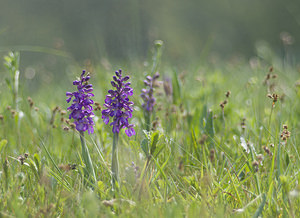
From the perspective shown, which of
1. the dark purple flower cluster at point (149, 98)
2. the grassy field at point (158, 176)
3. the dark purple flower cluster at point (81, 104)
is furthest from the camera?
the dark purple flower cluster at point (149, 98)

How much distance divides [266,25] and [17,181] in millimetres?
12487

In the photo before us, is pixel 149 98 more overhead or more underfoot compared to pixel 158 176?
more overhead

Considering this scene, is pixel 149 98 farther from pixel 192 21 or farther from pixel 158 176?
pixel 192 21

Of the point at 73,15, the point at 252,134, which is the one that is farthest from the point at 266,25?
the point at 252,134

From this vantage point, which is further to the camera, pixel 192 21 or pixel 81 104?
pixel 192 21

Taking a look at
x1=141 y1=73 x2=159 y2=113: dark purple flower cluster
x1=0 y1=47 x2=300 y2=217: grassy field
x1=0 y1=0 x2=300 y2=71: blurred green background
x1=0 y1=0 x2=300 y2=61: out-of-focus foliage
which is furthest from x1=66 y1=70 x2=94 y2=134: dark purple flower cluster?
x1=0 y1=0 x2=300 y2=61: out-of-focus foliage

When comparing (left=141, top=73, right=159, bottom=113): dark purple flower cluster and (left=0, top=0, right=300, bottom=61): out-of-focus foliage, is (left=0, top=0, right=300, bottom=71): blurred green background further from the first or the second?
(left=141, top=73, right=159, bottom=113): dark purple flower cluster

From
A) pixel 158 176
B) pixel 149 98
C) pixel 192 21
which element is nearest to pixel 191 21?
pixel 192 21

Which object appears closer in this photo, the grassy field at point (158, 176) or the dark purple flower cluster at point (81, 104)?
the grassy field at point (158, 176)

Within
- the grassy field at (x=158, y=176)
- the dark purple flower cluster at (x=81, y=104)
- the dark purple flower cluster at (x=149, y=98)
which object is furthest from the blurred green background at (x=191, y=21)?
the dark purple flower cluster at (x=81, y=104)

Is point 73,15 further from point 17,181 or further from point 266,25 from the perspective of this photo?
point 17,181

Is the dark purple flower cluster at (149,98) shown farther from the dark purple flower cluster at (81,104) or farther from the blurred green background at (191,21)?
the blurred green background at (191,21)

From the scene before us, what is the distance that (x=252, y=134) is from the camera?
2.85 m

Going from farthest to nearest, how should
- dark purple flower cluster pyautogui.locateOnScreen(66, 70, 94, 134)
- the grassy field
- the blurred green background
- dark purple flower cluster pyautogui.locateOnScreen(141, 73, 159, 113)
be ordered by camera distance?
the blurred green background < dark purple flower cluster pyautogui.locateOnScreen(141, 73, 159, 113) < dark purple flower cluster pyautogui.locateOnScreen(66, 70, 94, 134) < the grassy field
